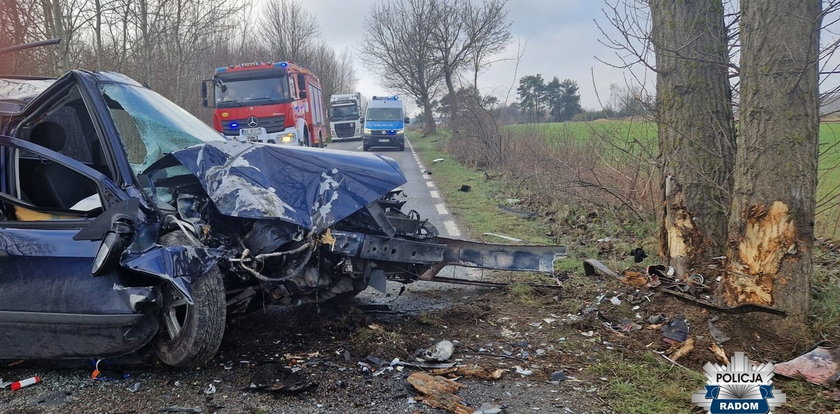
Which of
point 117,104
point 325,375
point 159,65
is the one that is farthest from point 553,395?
point 159,65

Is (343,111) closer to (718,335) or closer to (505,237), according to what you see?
(505,237)

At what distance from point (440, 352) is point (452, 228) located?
4093 mm

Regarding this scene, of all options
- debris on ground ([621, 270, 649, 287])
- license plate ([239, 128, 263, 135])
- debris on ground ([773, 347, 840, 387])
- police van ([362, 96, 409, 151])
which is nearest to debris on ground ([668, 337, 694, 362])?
debris on ground ([773, 347, 840, 387])

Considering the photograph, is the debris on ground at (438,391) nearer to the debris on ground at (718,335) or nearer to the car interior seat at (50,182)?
the debris on ground at (718,335)

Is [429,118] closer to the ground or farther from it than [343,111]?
closer to the ground

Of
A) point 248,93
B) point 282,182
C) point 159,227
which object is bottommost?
point 159,227

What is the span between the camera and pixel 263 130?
15.6 m

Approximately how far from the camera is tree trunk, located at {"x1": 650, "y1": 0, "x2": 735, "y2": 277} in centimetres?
423

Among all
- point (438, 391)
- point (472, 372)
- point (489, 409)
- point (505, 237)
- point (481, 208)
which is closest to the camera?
point (489, 409)

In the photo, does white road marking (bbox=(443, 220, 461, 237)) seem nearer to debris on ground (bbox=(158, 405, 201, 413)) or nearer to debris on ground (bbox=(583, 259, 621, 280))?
debris on ground (bbox=(583, 259, 621, 280))

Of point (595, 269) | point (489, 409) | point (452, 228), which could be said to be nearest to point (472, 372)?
point (489, 409)

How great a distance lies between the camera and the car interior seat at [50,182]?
364cm

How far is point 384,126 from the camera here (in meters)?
26.2

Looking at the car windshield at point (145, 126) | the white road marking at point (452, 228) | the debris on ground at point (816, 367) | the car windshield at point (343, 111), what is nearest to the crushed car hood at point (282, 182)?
the car windshield at point (145, 126)
